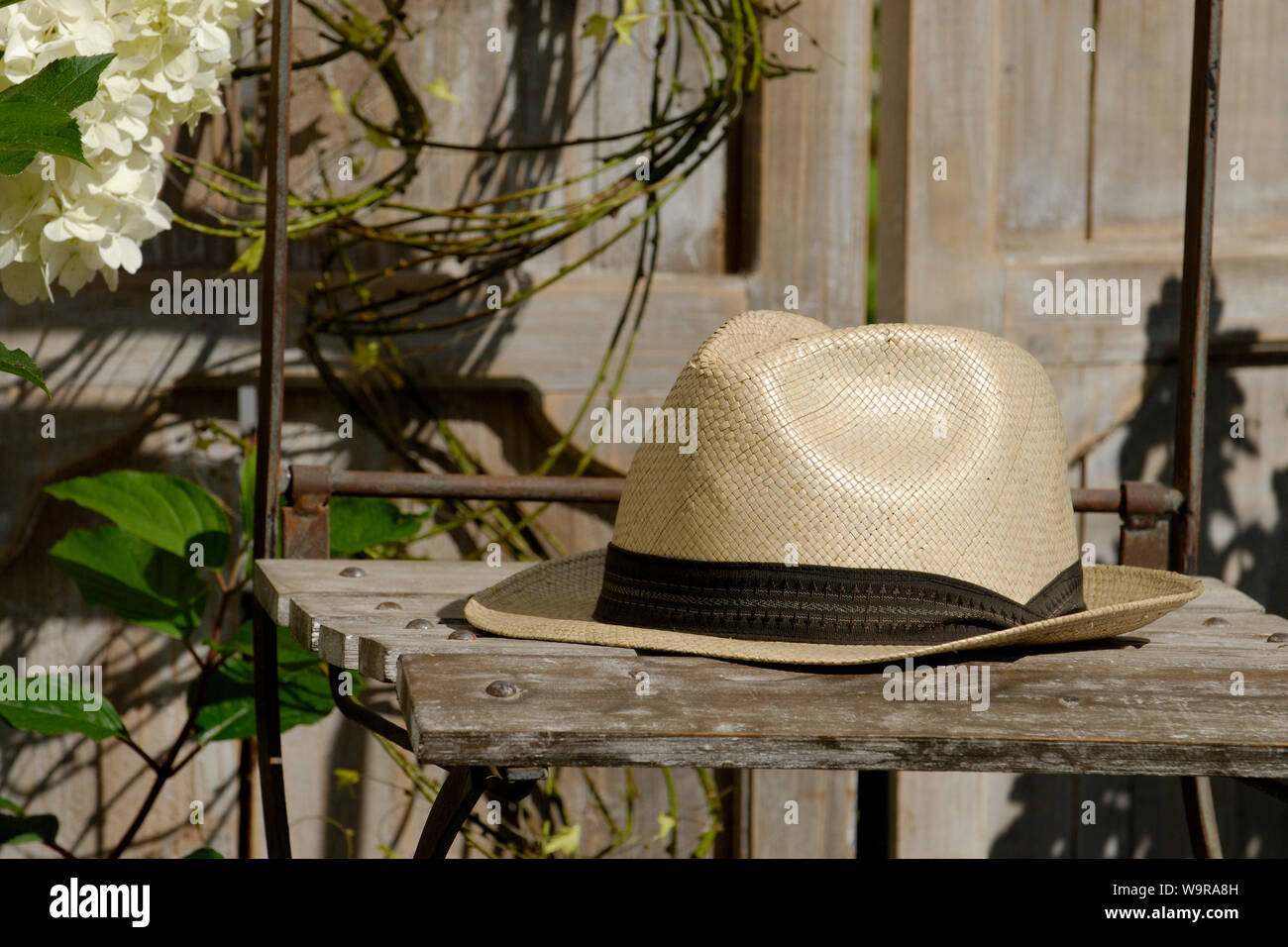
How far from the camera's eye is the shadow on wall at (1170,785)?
6.89 ft

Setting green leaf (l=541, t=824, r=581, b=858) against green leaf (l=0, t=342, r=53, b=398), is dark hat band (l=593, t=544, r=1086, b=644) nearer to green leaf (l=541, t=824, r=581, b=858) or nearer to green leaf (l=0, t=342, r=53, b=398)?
green leaf (l=0, t=342, r=53, b=398)

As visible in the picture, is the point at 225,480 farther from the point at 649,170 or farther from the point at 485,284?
the point at 649,170

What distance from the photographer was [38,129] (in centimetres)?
84

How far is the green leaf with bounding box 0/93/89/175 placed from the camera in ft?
2.76

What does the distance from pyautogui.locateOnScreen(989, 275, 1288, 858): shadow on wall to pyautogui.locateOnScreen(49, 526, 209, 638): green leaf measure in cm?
127

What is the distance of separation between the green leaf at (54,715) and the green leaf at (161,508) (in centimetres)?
21

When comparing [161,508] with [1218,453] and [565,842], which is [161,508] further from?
[1218,453]

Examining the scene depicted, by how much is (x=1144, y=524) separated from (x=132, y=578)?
1194 millimetres

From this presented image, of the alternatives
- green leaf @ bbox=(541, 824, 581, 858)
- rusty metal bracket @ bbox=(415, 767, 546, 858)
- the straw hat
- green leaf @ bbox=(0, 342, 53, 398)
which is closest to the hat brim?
the straw hat

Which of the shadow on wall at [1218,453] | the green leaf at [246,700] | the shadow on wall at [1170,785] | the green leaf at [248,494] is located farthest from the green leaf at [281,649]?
the shadow on wall at [1218,453]

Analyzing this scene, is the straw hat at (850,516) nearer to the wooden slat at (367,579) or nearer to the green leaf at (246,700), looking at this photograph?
the wooden slat at (367,579)

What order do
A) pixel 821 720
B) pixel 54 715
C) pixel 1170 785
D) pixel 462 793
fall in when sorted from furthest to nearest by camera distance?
pixel 1170 785 → pixel 54 715 → pixel 462 793 → pixel 821 720

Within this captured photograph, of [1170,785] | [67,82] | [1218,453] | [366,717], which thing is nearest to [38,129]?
[67,82]

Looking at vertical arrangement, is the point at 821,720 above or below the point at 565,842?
above
